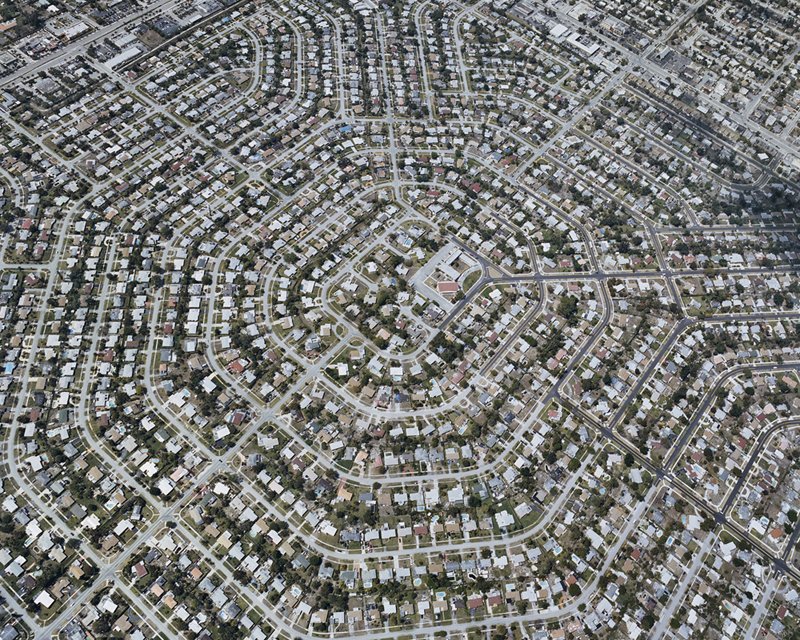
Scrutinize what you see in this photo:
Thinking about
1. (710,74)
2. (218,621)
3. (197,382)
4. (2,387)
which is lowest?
(218,621)

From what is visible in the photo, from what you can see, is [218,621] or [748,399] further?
[748,399]

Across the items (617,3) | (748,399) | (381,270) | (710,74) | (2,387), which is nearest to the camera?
(2,387)

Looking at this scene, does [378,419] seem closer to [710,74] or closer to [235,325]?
[235,325]

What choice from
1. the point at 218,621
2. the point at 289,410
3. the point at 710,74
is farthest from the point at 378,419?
the point at 710,74

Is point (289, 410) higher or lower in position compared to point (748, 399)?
lower

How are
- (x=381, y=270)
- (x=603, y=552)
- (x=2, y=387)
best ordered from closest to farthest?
1. (x=603, y=552)
2. (x=2, y=387)
3. (x=381, y=270)

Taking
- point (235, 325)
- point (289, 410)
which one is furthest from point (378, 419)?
point (235, 325)
